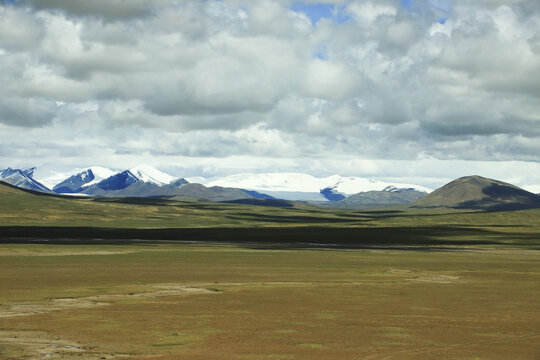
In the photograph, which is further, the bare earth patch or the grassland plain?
the bare earth patch

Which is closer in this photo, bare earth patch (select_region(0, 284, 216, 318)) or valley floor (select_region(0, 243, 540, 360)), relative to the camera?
valley floor (select_region(0, 243, 540, 360))

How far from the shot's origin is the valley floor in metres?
30.0

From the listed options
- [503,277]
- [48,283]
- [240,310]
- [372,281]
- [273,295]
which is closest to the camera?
[240,310]

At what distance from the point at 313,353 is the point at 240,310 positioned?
14.1 meters

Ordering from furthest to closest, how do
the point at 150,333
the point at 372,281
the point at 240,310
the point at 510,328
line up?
the point at 372,281, the point at 240,310, the point at 510,328, the point at 150,333

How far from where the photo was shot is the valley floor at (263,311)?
30.0 metres

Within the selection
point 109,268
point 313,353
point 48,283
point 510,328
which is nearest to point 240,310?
point 313,353

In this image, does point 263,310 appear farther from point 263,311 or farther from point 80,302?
point 80,302

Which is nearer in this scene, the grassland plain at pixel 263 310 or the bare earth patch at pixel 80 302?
the grassland plain at pixel 263 310

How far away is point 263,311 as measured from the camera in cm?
4231

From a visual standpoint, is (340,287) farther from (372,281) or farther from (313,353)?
(313,353)

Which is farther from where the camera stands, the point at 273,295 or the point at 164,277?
the point at 164,277

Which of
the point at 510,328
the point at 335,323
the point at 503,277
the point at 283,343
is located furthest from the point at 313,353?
the point at 503,277

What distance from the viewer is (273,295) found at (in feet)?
168
